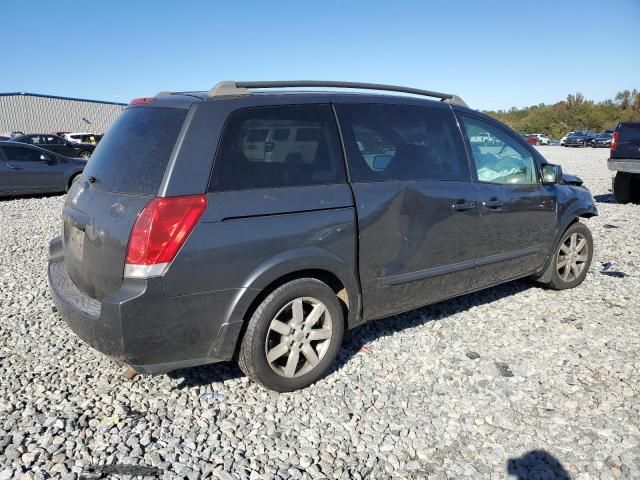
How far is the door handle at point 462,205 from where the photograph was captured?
3.83m

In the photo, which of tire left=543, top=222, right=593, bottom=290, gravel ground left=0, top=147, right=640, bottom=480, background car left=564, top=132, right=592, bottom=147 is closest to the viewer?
gravel ground left=0, top=147, right=640, bottom=480

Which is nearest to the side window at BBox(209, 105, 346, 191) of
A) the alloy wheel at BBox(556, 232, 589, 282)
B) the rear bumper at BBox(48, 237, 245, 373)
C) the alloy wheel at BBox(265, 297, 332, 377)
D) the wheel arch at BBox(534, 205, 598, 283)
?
the rear bumper at BBox(48, 237, 245, 373)

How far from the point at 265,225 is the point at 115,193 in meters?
0.87

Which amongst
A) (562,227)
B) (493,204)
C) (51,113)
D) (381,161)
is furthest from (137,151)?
(51,113)

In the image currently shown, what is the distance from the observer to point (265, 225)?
287 cm

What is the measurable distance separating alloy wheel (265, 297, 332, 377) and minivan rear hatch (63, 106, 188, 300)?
963 mm

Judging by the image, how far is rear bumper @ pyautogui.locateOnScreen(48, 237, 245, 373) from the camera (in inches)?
103

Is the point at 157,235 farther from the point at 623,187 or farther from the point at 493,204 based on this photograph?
the point at 623,187

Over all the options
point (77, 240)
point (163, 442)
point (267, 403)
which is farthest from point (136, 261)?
point (267, 403)

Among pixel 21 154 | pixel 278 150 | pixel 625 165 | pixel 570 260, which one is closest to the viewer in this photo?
pixel 278 150

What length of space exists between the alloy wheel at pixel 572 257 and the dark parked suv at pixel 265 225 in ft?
4.76

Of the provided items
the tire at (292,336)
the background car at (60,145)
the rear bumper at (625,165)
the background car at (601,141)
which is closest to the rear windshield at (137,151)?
the tire at (292,336)

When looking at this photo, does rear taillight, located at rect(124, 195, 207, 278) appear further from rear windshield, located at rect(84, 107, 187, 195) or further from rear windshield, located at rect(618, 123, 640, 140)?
rear windshield, located at rect(618, 123, 640, 140)

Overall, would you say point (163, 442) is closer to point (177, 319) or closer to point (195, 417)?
point (195, 417)
